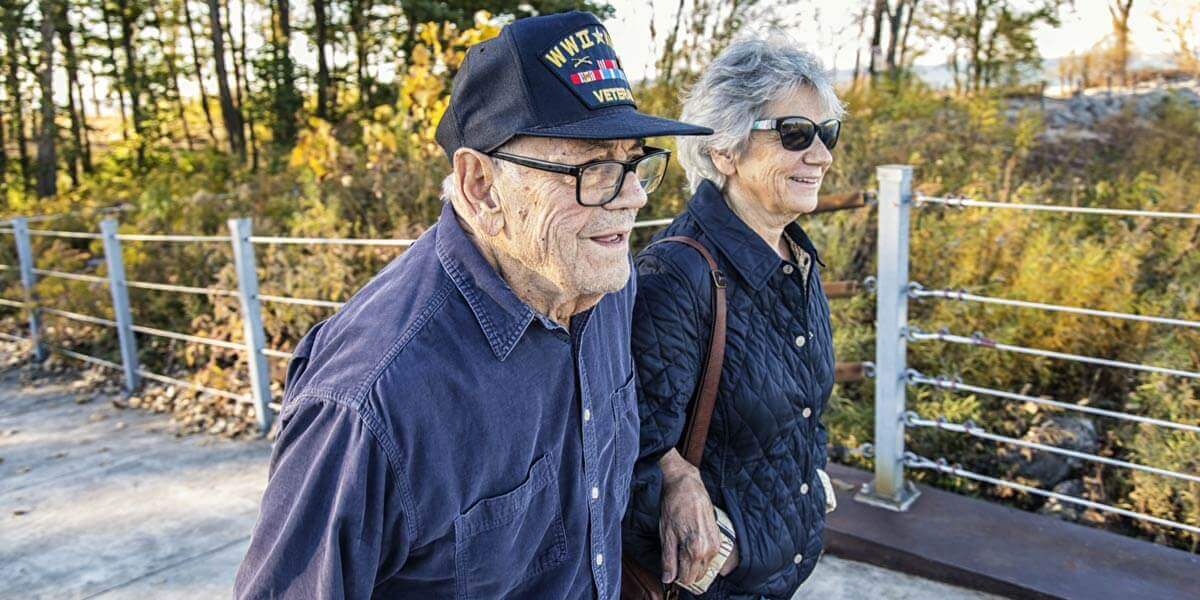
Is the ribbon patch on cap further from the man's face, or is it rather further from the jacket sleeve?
the jacket sleeve

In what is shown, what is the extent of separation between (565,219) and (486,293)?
164 millimetres

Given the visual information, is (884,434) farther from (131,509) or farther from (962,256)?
(131,509)

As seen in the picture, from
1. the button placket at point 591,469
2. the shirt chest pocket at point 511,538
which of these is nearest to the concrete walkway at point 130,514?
the button placket at point 591,469

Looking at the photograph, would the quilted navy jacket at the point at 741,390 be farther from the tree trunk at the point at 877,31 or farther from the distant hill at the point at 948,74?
the tree trunk at the point at 877,31

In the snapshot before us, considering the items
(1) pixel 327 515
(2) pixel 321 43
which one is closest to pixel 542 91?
(1) pixel 327 515

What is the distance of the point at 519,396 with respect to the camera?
138 cm

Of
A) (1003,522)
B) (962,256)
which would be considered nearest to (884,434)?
(1003,522)

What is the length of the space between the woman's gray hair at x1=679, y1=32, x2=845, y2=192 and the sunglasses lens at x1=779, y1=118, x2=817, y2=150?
6cm

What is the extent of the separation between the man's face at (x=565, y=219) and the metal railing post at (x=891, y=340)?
2156 millimetres

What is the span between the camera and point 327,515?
1.24 metres

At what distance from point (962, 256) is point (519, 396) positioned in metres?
4.60

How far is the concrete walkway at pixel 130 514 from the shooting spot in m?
3.42

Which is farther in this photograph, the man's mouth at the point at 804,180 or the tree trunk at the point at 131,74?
the tree trunk at the point at 131,74

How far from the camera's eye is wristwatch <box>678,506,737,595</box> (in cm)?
187
